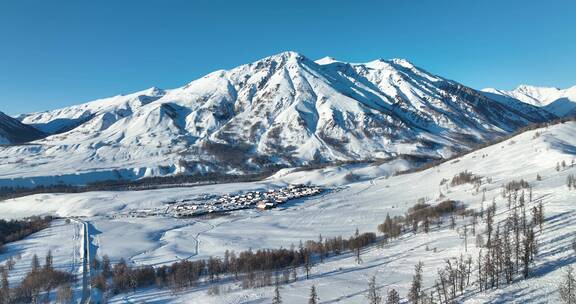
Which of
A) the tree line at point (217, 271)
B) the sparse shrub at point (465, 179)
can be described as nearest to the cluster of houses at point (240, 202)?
the sparse shrub at point (465, 179)

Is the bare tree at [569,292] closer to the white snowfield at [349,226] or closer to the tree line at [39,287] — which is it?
the white snowfield at [349,226]

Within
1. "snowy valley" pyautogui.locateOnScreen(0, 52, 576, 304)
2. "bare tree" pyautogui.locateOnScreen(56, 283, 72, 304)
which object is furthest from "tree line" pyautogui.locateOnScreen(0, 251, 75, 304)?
"snowy valley" pyautogui.locateOnScreen(0, 52, 576, 304)

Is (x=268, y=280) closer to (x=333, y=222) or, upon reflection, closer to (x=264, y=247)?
(x=264, y=247)

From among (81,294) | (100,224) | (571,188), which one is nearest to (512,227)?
(571,188)

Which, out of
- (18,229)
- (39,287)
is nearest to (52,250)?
(18,229)

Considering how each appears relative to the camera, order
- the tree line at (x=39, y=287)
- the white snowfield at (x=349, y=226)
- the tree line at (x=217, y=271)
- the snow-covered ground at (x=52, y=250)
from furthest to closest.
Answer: the snow-covered ground at (x=52, y=250) → the tree line at (x=217, y=271) → the tree line at (x=39, y=287) → the white snowfield at (x=349, y=226)

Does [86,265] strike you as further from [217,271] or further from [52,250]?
[217,271]
